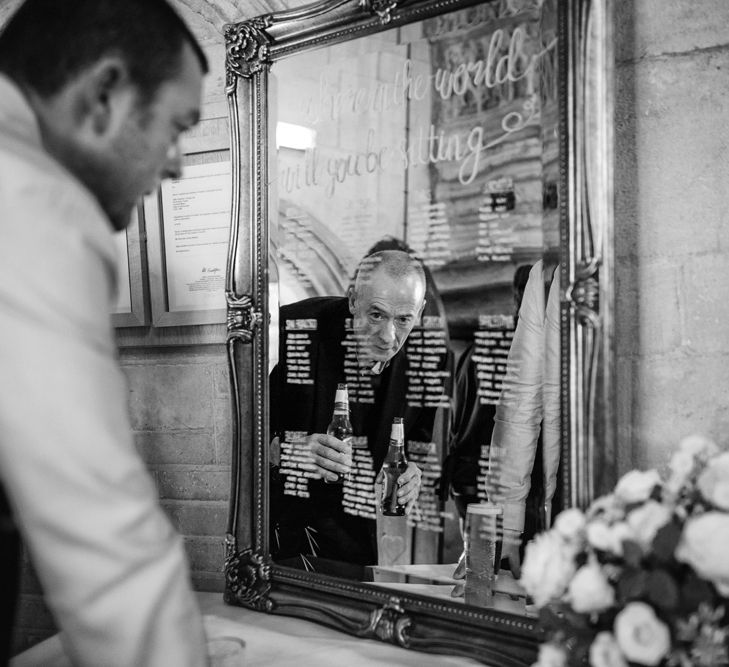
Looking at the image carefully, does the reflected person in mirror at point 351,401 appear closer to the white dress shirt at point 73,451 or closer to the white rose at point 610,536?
the white rose at point 610,536

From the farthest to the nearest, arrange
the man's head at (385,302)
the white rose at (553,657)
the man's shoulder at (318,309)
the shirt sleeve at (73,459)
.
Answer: the man's shoulder at (318,309) → the man's head at (385,302) → the white rose at (553,657) → the shirt sleeve at (73,459)

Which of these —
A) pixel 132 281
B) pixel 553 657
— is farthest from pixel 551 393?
pixel 132 281

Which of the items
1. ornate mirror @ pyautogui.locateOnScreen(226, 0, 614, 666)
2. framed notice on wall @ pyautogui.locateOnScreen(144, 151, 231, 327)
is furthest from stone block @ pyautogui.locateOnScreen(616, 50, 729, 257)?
framed notice on wall @ pyautogui.locateOnScreen(144, 151, 231, 327)

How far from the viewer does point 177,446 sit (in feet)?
6.11

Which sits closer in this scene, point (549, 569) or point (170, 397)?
point (549, 569)

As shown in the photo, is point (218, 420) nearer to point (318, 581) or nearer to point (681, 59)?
point (318, 581)

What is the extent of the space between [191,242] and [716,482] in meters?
1.32

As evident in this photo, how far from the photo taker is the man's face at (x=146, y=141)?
1000 millimetres

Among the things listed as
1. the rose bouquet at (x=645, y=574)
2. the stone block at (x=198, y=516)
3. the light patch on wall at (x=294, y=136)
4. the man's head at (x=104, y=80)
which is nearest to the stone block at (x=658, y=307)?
the rose bouquet at (x=645, y=574)

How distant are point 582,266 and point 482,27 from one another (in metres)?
0.49

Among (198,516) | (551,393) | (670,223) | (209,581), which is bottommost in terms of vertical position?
(209,581)

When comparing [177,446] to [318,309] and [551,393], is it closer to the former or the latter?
[318,309]

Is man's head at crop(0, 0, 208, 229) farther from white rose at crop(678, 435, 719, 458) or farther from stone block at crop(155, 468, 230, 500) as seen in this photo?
stone block at crop(155, 468, 230, 500)

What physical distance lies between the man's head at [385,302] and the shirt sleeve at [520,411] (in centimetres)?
22
